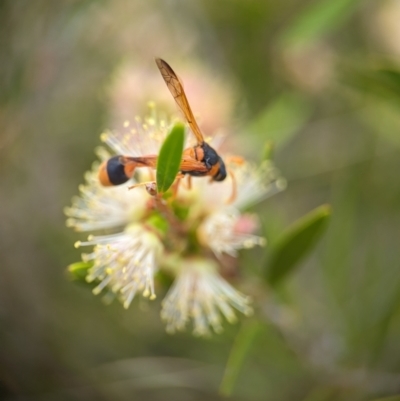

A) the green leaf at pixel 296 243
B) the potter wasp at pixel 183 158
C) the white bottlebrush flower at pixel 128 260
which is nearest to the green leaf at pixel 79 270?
the white bottlebrush flower at pixel 128 260

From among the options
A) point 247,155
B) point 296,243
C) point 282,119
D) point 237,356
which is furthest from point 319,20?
point 237,356

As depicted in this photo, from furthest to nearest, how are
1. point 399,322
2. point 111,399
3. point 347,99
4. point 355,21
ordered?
point 355,21 → point 347,99 → point 111,399 → point 399,322

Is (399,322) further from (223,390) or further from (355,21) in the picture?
(355,21)

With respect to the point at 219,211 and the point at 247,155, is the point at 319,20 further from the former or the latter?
the point at 219,211

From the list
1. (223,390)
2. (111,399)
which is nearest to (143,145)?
(223,390)

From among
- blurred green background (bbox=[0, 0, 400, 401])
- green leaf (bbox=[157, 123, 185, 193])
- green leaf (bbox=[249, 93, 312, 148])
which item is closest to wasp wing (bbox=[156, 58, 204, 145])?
green leaf (bbox=[157, 123, 185, 193])

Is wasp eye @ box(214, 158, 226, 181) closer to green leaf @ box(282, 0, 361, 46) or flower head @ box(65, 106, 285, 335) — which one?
flower head @ box(65, 106, 285, 335)
